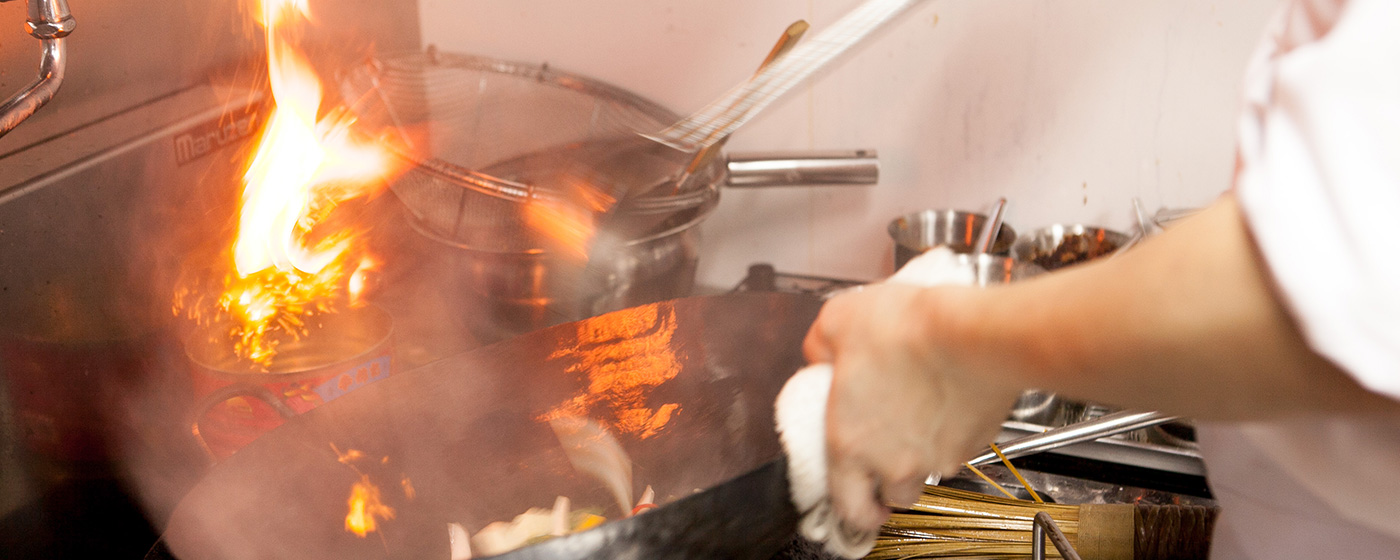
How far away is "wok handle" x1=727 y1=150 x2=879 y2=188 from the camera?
122 centimetres

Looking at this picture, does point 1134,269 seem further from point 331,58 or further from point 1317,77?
point 331,58

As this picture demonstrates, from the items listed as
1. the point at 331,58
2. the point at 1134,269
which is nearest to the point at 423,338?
the point at 331,58

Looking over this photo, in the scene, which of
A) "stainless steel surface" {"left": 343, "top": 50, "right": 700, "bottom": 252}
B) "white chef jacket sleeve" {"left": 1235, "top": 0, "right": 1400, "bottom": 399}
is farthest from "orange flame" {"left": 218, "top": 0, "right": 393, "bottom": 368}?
"white chef jacket sleeve" {"left": 1235, "top": 0, "right": 1400, "bottom": 399}

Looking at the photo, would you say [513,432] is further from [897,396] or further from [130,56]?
[130,56]

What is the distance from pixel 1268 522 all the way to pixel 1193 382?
12.3 inches

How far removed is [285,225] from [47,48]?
0.36 m

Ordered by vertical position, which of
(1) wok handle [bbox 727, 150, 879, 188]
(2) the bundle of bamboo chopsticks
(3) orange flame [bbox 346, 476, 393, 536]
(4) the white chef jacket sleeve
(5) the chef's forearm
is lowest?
(2) the bundle of bamboo chopsticks

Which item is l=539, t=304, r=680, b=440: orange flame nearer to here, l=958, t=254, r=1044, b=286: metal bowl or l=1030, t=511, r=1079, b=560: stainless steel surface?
l=1030, t=511, r=1079, b=560: stainless steel surface

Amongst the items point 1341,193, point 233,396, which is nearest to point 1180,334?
point 1341,193

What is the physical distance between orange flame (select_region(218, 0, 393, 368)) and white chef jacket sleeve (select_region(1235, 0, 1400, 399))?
0.85 m

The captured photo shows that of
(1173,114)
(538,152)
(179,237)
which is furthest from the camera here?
(538,152)

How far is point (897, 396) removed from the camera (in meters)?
0.43

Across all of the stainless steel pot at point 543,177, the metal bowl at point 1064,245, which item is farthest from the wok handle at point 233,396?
the metal bowl at point 1064,245

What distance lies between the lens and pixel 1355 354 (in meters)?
0.26
